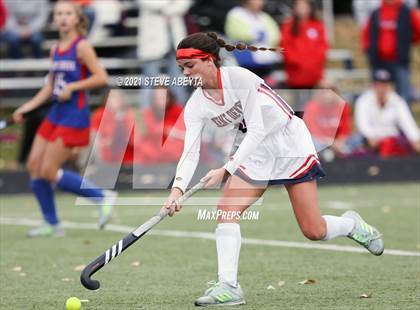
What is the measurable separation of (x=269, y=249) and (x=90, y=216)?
315cm

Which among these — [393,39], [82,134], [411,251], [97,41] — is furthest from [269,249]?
[97,41]

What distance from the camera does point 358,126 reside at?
1423 centimetres

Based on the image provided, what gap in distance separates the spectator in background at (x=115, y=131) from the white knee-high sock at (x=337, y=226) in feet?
21.7

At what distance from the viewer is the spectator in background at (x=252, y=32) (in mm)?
13859

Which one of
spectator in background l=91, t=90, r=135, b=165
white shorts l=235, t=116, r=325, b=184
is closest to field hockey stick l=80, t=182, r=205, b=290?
white shorts l=235, t=116, r=325, b=184

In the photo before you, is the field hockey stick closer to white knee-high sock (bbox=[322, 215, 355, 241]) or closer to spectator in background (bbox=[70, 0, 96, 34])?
white knee-high sock (bbox=[322, 215, 355, 241])

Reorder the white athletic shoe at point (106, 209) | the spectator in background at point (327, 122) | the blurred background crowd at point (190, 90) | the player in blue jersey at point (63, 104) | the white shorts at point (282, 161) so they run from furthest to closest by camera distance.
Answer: the blurred background crowd at point (190, 90) → the spectator in background at point (327, 122) → the white athletic shoe at point (106, 209) → the player in blue jersey at point (63, 104) → the white shorts at point (282, 161)

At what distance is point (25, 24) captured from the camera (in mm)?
15094

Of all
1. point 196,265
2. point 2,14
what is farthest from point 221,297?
point 2,14

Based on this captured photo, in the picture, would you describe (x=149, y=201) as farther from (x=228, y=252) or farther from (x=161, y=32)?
(x=228, y=252)

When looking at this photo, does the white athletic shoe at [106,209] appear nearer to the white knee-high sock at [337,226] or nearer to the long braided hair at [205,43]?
the white knee-high sock at [337,226]

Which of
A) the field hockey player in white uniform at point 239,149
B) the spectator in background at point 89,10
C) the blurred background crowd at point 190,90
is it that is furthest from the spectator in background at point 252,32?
the field hockey player in white uniform at point 239,149

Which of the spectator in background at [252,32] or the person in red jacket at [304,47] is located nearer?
the spectator in background at [252,32]

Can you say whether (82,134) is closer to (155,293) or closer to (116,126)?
(155,293)
